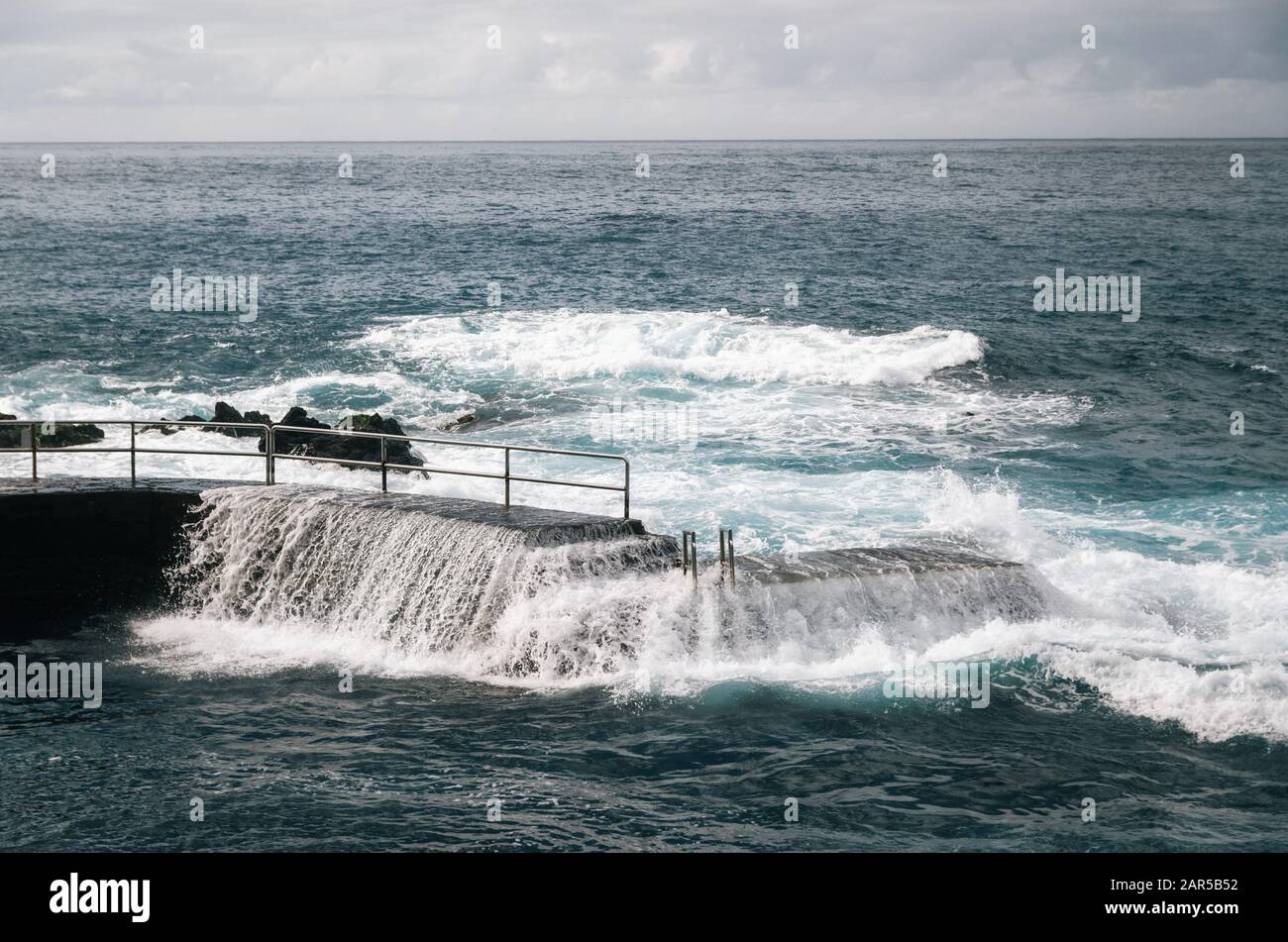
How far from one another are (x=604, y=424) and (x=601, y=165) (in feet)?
443

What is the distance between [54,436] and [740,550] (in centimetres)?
1432

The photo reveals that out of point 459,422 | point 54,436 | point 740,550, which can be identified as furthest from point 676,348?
point 740,550

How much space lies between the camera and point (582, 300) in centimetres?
4938

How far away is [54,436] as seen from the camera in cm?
2553

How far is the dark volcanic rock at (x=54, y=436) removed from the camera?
25.4 m

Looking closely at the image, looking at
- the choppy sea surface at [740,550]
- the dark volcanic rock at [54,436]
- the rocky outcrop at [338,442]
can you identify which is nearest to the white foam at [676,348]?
the choppy sea surface at [740,550]

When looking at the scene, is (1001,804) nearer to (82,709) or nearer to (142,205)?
(82,709)

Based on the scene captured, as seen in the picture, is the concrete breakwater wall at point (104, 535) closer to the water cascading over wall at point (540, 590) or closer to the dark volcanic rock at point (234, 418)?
the water cascading over wall at point (540, 590)

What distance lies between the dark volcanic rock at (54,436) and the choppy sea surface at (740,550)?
124 cm

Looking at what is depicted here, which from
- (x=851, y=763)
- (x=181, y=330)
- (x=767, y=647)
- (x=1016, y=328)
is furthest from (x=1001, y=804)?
(x=181, y=330)

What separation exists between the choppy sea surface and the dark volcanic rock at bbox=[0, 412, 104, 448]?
124cm

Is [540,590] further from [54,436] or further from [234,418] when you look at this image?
[54,436]

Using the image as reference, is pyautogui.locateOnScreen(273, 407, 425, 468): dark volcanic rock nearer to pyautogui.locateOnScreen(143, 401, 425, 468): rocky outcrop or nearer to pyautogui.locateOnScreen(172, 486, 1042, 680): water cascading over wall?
pyautogui.locateOnScreen(143, 401, 425, 468): rocky outcrop

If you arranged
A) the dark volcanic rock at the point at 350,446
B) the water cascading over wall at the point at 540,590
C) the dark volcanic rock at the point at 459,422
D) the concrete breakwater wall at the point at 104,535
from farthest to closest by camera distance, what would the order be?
the dark volcanic rock at the point at 459,422 → the dark volcanic rock at the point at 350,446 → the concrete breakwater wall at the point at 104,535 → the water cascading over wall at the point at 540,590
